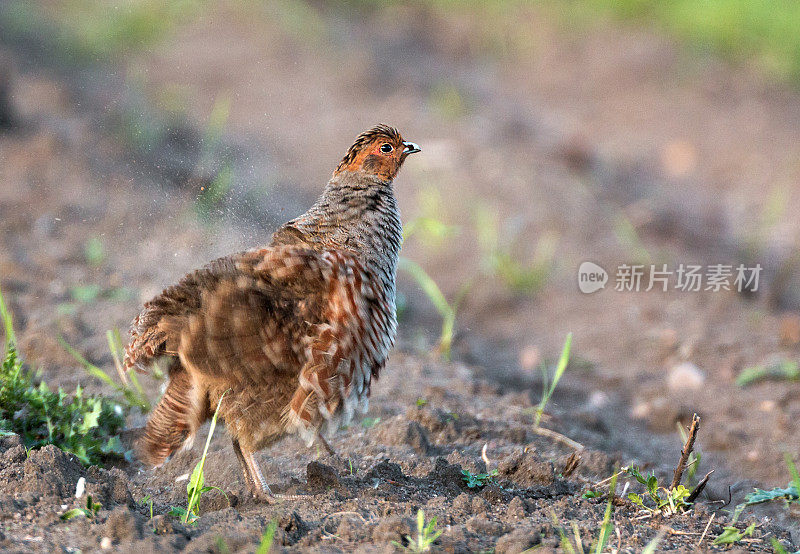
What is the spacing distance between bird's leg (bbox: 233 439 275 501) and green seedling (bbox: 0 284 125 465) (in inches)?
24.4

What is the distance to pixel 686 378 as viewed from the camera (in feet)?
17.5

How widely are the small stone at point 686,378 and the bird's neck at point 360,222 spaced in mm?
2412

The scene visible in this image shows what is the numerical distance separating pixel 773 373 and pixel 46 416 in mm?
3877

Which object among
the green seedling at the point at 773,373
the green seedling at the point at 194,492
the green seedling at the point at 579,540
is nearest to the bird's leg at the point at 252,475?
the green seedling at the point at 194,492

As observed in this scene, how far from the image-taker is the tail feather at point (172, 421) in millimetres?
3191

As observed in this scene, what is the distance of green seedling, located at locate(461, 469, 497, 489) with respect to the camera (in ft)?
11.4

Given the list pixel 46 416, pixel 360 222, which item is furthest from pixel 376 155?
pixel 46 416

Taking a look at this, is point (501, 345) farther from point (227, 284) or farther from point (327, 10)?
point (327, 10)

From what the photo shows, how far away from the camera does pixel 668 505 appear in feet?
10.8

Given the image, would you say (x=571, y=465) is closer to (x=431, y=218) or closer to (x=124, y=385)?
(x=124, y=385)

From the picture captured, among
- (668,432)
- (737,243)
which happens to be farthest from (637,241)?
(668,432)

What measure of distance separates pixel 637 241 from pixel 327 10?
704cm
